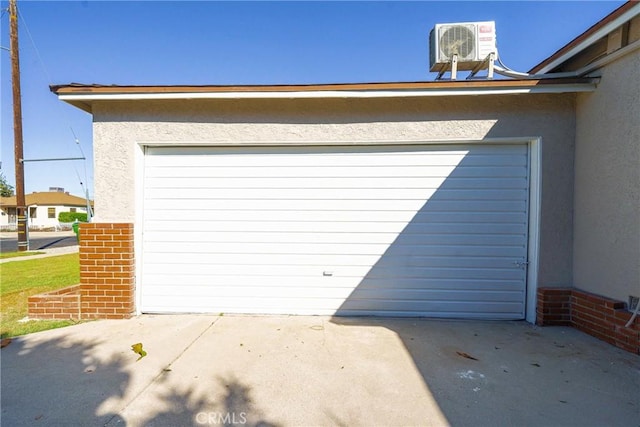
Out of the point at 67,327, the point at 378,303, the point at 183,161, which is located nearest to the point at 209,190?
the point at 183,161

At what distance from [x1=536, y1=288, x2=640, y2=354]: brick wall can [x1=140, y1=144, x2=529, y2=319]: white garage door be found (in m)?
0.32

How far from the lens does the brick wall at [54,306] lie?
411cm

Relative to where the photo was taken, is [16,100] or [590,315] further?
[16,100]

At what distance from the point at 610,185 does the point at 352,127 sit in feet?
10.5

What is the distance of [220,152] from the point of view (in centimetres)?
445

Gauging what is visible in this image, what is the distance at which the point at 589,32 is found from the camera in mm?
3598

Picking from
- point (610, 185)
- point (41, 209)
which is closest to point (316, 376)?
point (610, 185)

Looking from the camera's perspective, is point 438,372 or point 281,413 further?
point 438,372

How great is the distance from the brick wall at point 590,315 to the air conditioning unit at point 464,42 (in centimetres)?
377

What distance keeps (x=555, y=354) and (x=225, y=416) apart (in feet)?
11.3

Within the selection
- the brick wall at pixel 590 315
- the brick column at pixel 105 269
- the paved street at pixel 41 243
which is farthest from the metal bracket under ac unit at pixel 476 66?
the paved street at pixel 41 243

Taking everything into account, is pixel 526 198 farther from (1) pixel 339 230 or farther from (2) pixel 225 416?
(2) pixel 225 416

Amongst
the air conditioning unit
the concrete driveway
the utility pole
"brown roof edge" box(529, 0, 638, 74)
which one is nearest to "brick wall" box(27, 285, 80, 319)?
the concrete driveway

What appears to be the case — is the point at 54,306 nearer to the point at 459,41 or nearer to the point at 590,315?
the point at 590,315
